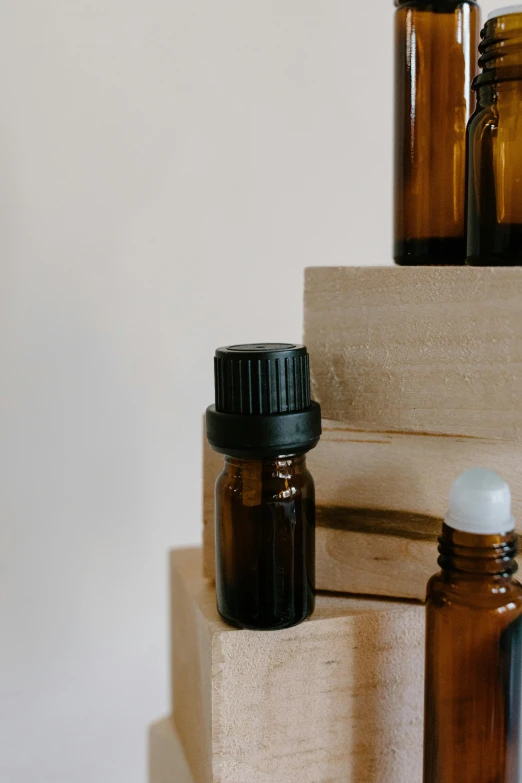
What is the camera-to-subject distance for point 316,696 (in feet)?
1.42

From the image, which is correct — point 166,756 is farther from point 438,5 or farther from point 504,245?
point 438,5

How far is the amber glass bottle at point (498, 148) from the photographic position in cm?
40

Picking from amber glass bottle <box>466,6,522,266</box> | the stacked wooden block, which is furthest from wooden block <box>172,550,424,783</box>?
amber glass bottle <box>466,6,522,266</box>

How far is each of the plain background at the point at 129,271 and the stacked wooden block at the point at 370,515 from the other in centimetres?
20

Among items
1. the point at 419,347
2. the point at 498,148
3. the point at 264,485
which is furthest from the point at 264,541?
the point at 498,148

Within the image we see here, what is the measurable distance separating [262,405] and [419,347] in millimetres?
92

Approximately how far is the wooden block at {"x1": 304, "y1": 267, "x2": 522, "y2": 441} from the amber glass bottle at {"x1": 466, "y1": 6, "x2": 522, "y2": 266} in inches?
1.3

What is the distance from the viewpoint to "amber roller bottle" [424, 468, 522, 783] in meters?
0.39

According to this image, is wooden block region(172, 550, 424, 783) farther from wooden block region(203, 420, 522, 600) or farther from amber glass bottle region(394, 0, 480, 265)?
amber glass bottle region(394, 0, 480, 265)

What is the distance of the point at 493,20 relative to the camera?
40cm

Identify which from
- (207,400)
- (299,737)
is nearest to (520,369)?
(299,737)

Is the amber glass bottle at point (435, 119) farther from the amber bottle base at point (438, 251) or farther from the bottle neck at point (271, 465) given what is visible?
the bottle neck at point (271, 465)

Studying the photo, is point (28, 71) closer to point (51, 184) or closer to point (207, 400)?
point (51, 184)

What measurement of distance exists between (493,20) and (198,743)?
450mm
